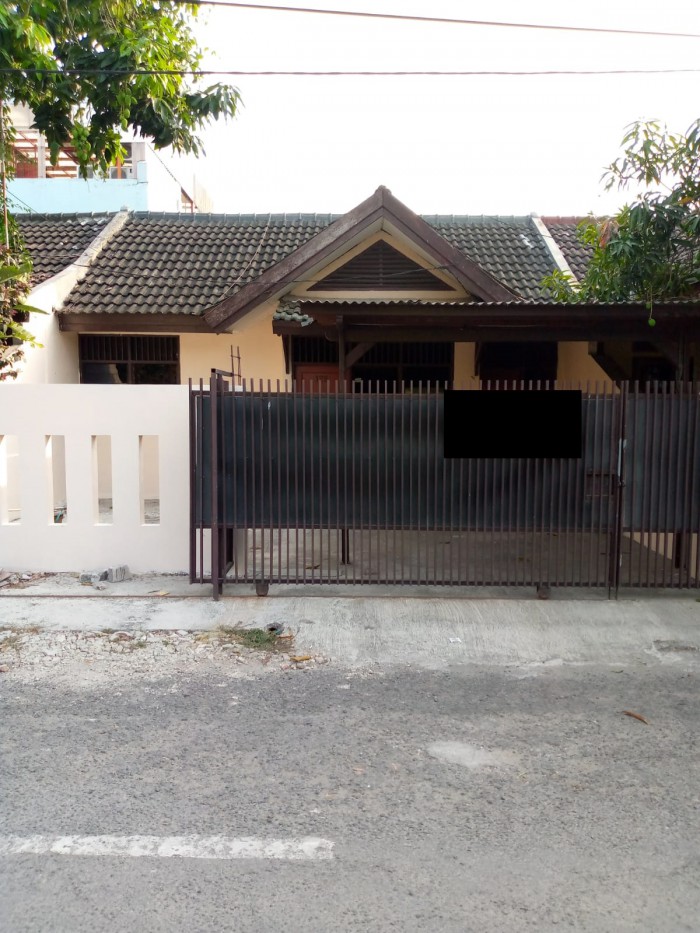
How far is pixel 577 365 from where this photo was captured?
11.2m

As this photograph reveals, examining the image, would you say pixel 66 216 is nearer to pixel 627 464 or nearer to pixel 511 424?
pixel 511 424

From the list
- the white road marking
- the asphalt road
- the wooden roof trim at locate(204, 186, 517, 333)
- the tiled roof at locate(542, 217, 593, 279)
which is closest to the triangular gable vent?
the wooden roof trim at locate(204, 186, 517, 333)

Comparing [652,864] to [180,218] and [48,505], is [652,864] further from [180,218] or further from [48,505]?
[180,218]

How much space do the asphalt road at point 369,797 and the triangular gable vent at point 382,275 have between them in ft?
20.5

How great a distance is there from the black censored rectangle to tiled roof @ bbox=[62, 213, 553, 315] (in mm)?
4619

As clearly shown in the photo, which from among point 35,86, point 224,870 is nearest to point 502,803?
point 224,870

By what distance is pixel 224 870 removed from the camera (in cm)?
302

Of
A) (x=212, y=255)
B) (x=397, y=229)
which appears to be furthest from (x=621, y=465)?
(x=212, y=255)

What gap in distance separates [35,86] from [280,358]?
484 centimetres

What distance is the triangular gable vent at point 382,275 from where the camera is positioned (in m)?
10.2

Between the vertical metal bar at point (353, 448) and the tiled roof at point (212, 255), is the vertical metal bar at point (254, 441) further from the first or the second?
the tiled roof at point (212, 255)

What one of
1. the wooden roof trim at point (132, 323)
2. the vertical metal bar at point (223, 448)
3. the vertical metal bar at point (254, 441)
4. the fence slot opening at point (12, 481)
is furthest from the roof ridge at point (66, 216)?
the vertical metal bar at point (254, 441)

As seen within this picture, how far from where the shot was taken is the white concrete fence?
7.38m

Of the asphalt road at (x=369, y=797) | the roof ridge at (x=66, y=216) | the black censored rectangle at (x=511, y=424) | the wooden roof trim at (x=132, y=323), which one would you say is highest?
the roof ridge at (x=66, y=216)
